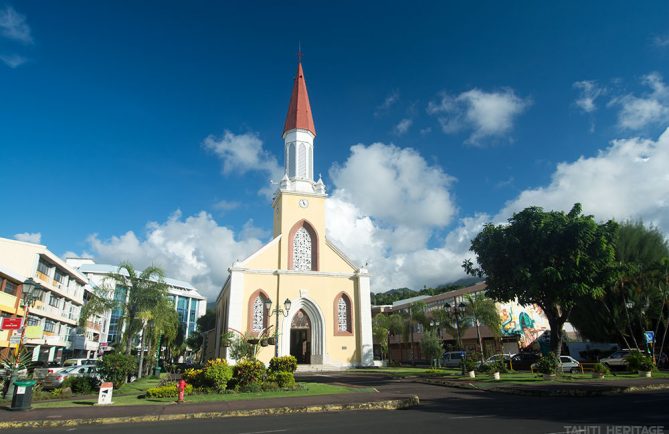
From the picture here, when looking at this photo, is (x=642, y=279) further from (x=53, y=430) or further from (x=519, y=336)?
(x=53, y=430)

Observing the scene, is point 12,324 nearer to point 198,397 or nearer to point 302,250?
point 198,397

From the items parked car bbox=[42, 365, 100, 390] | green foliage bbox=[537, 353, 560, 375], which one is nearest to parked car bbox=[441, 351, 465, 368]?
green foliage bbox=[537, 353, 560, 375]

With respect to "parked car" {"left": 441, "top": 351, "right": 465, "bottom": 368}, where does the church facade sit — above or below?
above

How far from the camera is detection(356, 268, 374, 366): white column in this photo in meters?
32.2

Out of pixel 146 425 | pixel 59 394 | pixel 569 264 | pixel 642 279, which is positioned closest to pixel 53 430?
pixel 146 425

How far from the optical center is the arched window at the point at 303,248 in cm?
3347

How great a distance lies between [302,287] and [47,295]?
24.1 m

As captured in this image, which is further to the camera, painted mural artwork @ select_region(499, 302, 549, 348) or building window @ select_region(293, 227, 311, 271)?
painted mural artwork @ select_region(499, 302, 549, 348)

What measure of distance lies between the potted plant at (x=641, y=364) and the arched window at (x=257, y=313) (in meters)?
22.0

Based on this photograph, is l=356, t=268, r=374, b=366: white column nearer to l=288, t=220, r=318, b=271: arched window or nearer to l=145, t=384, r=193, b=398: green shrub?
l=288, t=220, r=318, b=271: arched window

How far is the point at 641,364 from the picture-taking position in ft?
68.6

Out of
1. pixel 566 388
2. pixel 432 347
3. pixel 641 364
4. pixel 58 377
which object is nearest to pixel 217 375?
pixel 58 377

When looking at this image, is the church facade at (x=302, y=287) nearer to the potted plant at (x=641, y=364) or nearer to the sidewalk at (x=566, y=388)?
the sidewalk at (x=566, y=388)

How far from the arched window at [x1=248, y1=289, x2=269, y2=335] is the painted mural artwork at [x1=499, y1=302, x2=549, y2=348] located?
24.2 meters
